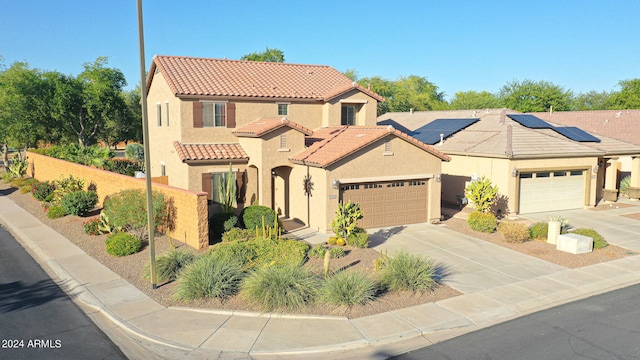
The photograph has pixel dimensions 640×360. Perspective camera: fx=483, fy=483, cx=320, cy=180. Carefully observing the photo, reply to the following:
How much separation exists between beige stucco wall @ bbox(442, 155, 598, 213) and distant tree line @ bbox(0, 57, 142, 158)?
3466 centimetres

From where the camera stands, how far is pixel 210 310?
11.9 m

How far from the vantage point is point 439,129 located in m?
31.2

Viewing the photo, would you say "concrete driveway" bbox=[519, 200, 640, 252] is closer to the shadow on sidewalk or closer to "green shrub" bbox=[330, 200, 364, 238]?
"green shrub" bbox=[330, 200, 364, 238]

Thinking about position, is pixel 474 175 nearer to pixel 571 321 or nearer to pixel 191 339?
pixel 571 321

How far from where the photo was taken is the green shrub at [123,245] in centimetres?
1664

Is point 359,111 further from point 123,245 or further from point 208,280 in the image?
point 208,280

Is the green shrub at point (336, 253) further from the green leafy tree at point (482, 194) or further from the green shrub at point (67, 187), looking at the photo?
the green shrub at point (67, 187)

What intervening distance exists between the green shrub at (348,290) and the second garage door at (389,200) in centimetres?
823

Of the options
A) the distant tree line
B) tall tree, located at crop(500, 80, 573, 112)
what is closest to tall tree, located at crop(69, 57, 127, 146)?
the distant tree line

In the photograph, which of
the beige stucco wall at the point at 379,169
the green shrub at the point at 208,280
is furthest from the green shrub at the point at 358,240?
the green shrub at the point at 208,280

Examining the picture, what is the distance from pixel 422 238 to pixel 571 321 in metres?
8.36

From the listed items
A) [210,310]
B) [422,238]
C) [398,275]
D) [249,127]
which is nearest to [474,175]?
[422,238]

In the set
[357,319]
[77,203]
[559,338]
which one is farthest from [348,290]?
[77,203]

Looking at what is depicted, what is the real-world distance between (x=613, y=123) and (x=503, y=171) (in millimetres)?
17193
